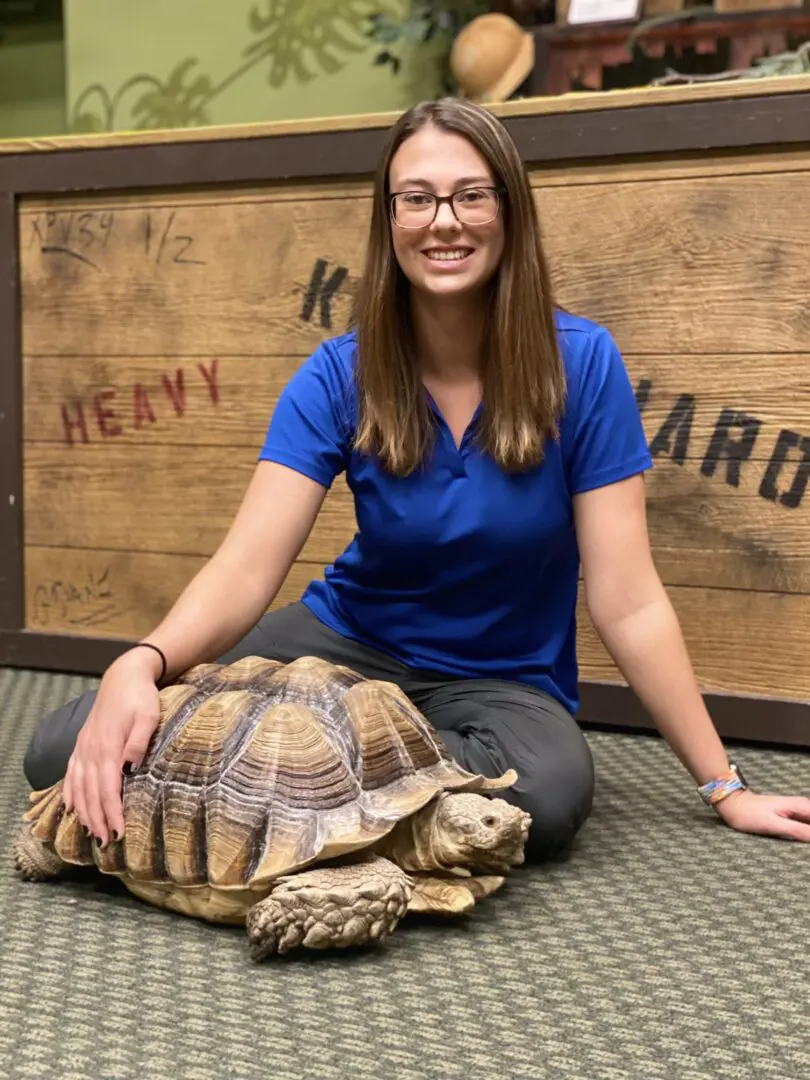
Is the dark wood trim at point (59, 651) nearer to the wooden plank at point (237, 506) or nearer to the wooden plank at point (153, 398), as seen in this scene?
the wooden plank at point (237, 506)

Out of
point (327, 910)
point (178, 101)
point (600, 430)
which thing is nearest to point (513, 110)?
point (600, 430)

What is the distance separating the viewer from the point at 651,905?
49.1 inches

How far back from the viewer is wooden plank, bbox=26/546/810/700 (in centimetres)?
189

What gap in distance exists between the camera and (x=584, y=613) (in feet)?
6.50

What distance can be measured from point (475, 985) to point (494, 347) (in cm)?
65

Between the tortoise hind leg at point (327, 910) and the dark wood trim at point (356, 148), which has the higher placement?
the dark wood trim at point (356, 148)

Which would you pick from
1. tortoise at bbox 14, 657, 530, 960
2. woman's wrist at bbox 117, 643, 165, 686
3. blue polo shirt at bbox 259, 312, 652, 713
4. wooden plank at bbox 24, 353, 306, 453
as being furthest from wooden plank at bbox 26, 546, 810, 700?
woman's wrist at bbox 117, 643, 165, 686

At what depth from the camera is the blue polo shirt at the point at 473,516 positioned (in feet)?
4.57

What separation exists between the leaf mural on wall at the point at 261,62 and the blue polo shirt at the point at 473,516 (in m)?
1.71

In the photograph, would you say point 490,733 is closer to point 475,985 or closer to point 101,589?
point 475,985

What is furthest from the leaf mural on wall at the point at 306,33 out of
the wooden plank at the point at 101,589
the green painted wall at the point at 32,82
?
the wooden plank at the point at 101,589

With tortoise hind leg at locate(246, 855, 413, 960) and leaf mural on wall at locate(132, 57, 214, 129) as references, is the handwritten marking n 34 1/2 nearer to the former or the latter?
leaf mural on wall at locate(132, 57, 214, 129)

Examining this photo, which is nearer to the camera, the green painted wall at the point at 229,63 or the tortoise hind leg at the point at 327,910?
the tortoise hind leg at the point at 327,910

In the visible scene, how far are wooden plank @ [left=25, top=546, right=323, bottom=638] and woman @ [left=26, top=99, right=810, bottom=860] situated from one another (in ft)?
2.64
